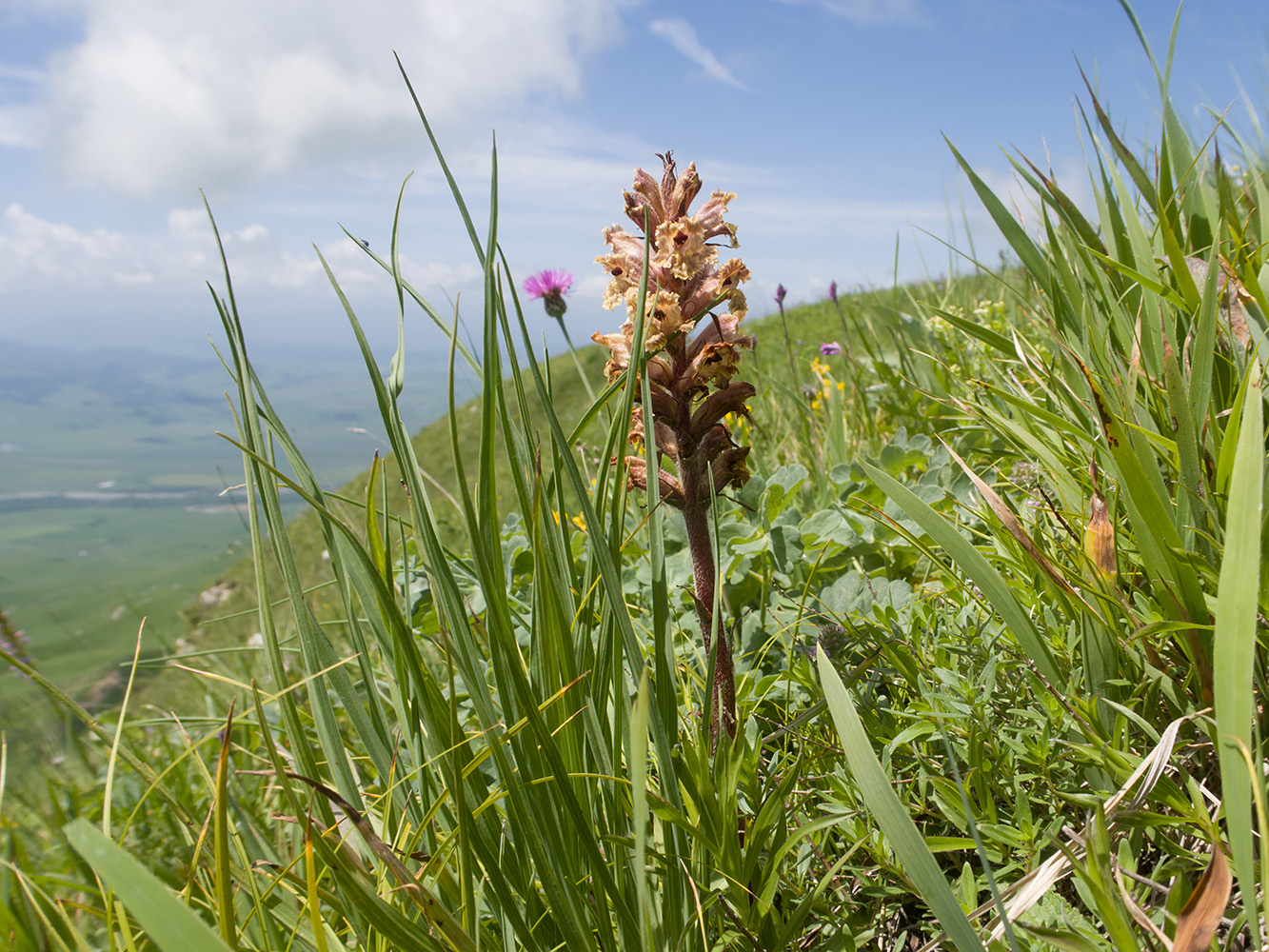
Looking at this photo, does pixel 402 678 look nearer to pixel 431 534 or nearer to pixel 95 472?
pixel 431 534

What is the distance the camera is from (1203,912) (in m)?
0.77

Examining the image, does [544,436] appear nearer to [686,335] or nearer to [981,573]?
[686,335]

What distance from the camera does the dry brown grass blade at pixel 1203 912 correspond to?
2.49 feet

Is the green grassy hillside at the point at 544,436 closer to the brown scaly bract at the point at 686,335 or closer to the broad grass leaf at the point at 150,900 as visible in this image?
the brown scaly bract at the point at 686,335

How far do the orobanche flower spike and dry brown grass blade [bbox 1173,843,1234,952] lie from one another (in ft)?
2.60

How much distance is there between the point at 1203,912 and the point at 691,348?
123cm

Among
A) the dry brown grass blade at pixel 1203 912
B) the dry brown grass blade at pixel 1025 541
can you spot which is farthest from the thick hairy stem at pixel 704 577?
the dry brown grass blade at pixel 1203 912

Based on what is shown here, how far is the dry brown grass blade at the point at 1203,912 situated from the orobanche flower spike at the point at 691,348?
79 centimetres

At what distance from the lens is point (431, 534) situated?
1.02 metres

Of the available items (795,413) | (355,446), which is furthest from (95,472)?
(795,413)

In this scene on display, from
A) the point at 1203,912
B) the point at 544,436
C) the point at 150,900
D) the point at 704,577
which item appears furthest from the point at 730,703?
the point at 544,436

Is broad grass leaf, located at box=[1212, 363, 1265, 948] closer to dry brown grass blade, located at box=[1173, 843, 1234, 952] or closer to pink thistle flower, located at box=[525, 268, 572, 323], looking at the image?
dry brown grass blade, located at box=[1173, 843, 1234, 952]

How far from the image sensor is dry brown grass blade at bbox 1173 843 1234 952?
29.9 inches

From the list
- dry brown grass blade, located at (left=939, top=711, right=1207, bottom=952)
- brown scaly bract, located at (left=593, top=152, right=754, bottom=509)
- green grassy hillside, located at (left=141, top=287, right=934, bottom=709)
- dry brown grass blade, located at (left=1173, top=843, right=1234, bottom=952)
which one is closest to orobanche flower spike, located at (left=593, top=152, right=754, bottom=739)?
brown scaly bract, located at (left=593, top=152, right=754, bottom=509)
